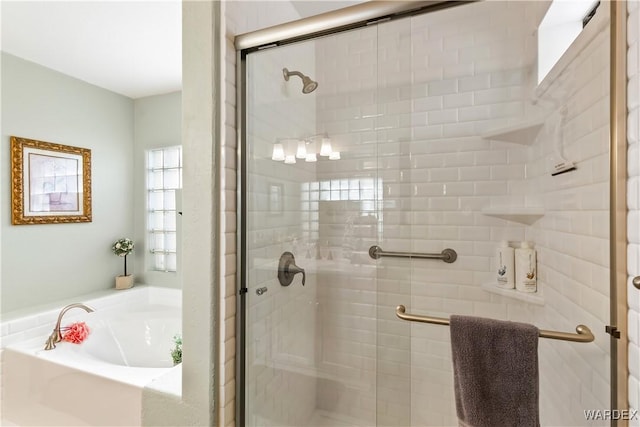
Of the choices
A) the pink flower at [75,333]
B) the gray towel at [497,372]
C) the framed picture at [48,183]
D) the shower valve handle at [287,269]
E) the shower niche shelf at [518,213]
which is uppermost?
the framed picture at [48,183]

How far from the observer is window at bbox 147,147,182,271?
2.93m

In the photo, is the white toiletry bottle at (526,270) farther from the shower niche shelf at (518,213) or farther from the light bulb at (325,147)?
the light bulb at (325,147)

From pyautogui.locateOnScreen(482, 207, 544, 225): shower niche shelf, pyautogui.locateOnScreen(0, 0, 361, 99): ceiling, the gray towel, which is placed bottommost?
the gray towel

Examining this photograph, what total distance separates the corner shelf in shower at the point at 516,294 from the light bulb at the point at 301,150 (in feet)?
3.59

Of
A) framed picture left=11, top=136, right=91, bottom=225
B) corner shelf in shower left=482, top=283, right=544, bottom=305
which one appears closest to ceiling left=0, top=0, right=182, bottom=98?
framed picture left=11, top=136, right=91, bottom=225

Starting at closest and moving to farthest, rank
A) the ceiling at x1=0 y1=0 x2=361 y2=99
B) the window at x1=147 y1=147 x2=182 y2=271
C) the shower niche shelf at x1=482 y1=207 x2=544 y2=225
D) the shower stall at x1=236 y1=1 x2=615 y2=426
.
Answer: the shower stall at x1=236 y1=1 x2=615 y2=426 < the shower niche shelf at x1=482 y1=207 x2=544 y2=225 < the ceiling at x1=0 y1=0 x2=361 y2=99 < the window at x1=147 y1=147 x2=182 y2=271

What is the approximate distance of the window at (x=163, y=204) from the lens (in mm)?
2932

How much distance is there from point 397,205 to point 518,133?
2.19 ft

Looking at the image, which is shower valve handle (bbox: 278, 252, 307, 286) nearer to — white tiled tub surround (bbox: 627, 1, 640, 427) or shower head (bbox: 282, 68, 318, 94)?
shower head (bbox: 282, 68, 318, 94)

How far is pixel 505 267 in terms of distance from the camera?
1.41 metres

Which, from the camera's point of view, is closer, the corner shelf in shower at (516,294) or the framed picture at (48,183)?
the corner shelf in shower at (516,294)

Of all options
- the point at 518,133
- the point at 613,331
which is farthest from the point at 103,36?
the point at 613,331

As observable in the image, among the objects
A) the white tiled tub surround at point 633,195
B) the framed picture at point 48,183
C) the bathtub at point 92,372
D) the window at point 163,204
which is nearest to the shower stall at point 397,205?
the white tiled tub surround at point 633,195

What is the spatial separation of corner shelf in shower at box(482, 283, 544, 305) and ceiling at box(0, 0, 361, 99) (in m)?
1.66
